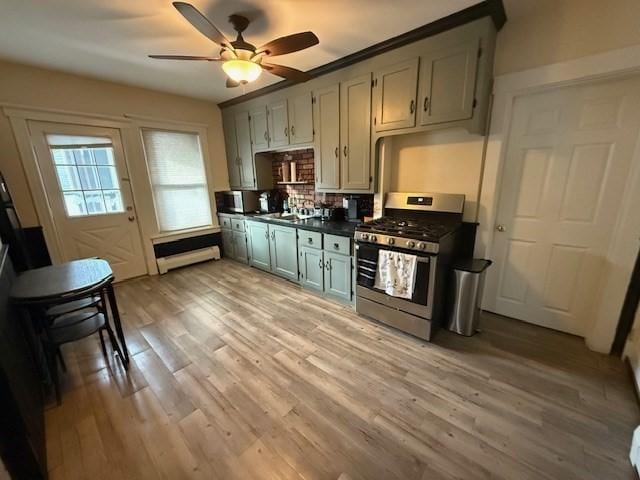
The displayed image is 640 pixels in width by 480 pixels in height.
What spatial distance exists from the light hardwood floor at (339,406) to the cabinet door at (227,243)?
2015 mm

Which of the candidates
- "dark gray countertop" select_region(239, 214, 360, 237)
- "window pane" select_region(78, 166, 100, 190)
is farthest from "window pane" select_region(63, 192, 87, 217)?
"dark gray countertop" select_region(239, 214, 360, 237)

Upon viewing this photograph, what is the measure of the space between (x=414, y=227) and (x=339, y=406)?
1.57 m

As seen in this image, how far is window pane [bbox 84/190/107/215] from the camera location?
3314mm

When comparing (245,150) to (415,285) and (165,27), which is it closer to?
(165,27)

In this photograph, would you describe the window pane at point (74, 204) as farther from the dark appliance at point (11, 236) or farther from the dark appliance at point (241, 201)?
the dark appliance at point (241, 201)

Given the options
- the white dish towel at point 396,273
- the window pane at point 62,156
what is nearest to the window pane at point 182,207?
the window pane at point 62,156

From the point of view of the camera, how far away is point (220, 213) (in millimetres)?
4523

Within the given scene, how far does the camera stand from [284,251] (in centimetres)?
353

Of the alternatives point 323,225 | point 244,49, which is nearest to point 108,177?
point 244,49

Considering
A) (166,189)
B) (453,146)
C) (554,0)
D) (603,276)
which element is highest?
(554,0)

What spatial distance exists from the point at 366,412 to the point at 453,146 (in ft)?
7.87

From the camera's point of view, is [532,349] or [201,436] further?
[532,349]

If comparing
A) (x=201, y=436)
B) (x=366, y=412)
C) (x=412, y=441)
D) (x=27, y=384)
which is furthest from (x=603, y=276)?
(x=27, y=384)

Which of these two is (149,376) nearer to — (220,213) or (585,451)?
(585,451)
